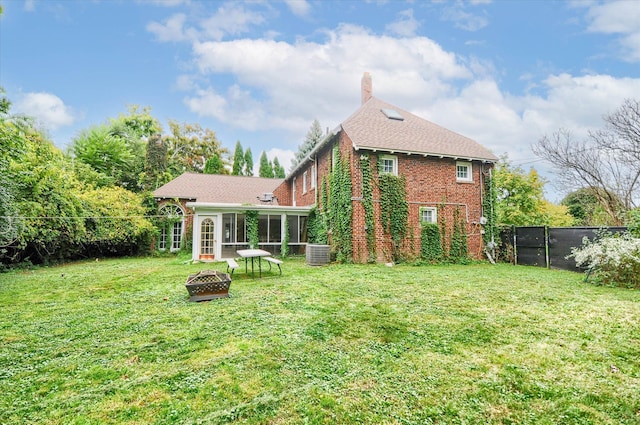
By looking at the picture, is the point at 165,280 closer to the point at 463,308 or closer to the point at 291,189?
the point at 463,308

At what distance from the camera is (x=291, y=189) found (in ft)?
66.2

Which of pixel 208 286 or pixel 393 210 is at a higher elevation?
pixel 393 210

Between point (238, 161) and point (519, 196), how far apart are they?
Answer: 2851 cm

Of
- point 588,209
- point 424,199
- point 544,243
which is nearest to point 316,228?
point 424,199

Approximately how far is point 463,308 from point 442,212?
7963 mm

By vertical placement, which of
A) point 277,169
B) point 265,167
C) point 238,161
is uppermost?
point 238,161

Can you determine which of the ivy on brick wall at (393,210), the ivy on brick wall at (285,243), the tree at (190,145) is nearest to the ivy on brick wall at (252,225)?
the ivy on brick wall at (285,243)

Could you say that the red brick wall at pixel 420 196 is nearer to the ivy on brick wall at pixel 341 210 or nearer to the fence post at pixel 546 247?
the ivy on brick wall at pixel 341 210

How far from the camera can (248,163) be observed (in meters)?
36.4

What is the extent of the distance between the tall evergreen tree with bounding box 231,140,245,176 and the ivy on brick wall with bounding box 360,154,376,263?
26.2m

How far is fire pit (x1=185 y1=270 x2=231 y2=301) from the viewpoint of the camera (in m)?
5.58

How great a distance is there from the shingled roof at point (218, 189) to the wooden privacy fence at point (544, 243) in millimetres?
13647

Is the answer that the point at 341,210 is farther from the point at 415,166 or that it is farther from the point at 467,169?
the point at 467,169

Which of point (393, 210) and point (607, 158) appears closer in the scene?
point (393, 210)
